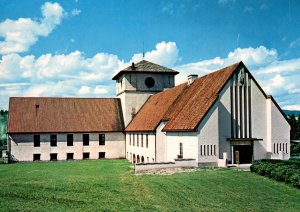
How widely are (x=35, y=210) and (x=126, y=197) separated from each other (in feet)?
17.5

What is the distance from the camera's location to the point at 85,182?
1032 inches

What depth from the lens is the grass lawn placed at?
760 inches

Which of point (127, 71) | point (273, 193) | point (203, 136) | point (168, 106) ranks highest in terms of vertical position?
point (127, 71)

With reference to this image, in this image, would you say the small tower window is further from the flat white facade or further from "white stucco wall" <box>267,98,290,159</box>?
"white stucco wall" <box>267,98,290,159</box>

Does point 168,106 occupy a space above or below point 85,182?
above

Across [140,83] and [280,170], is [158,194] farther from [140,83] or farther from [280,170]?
[140,83]

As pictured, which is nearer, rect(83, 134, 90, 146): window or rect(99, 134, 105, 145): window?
rect(83, 134, 90, 146): window

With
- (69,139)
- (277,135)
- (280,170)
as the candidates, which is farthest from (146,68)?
(280,170)

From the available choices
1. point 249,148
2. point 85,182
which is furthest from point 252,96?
point 85,182

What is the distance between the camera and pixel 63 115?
177ft

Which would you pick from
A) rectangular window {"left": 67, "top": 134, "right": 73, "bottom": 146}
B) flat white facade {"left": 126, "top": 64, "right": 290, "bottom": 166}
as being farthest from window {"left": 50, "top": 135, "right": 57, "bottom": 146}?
flat white facade {"left": 126, "top": 64, "right": 290, "bottom": 166}

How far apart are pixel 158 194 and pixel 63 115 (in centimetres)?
3479

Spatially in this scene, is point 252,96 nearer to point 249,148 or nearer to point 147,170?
point 249,148

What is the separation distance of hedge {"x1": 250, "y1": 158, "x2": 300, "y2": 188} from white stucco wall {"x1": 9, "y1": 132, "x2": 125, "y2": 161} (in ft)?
88.5
